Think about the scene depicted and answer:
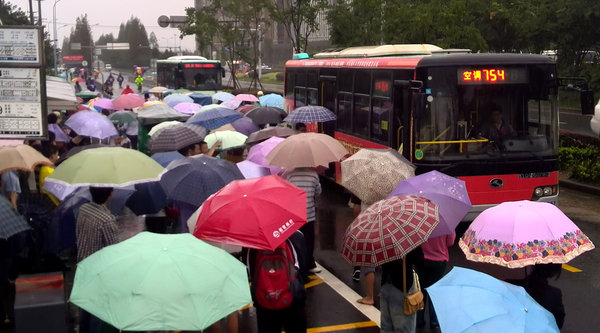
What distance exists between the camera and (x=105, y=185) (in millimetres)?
6980

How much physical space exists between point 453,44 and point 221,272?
22551 millimetres

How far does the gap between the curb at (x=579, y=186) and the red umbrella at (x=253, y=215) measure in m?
11.1

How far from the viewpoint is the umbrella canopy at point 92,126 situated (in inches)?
535

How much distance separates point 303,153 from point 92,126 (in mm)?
5852

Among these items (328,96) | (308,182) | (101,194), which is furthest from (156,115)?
(101,194)

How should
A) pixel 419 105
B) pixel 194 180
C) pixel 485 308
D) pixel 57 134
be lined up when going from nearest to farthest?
pixel 485 308, pixel 194 180, pixel 419 105, pixel 57 134

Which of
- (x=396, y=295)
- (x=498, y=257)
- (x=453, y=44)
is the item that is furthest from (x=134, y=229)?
(x=453, y=44)

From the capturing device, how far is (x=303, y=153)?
30.5ft

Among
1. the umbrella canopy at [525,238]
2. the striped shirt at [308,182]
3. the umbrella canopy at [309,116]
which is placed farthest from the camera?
the umbrella canopy at [309,116]

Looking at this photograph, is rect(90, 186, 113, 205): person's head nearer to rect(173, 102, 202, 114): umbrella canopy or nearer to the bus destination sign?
the bus destination sign

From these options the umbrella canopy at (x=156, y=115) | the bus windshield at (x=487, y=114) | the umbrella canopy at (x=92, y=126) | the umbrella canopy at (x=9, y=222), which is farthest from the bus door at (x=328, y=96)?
the umbrella canopy at (x=9, y=222)

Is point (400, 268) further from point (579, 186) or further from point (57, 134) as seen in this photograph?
point (579, 186)

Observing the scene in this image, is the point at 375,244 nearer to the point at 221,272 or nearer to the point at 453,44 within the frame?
the point at 221,272

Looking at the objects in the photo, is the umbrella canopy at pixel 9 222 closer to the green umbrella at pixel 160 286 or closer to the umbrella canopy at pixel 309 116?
the green umbrella at pixel 160 286
